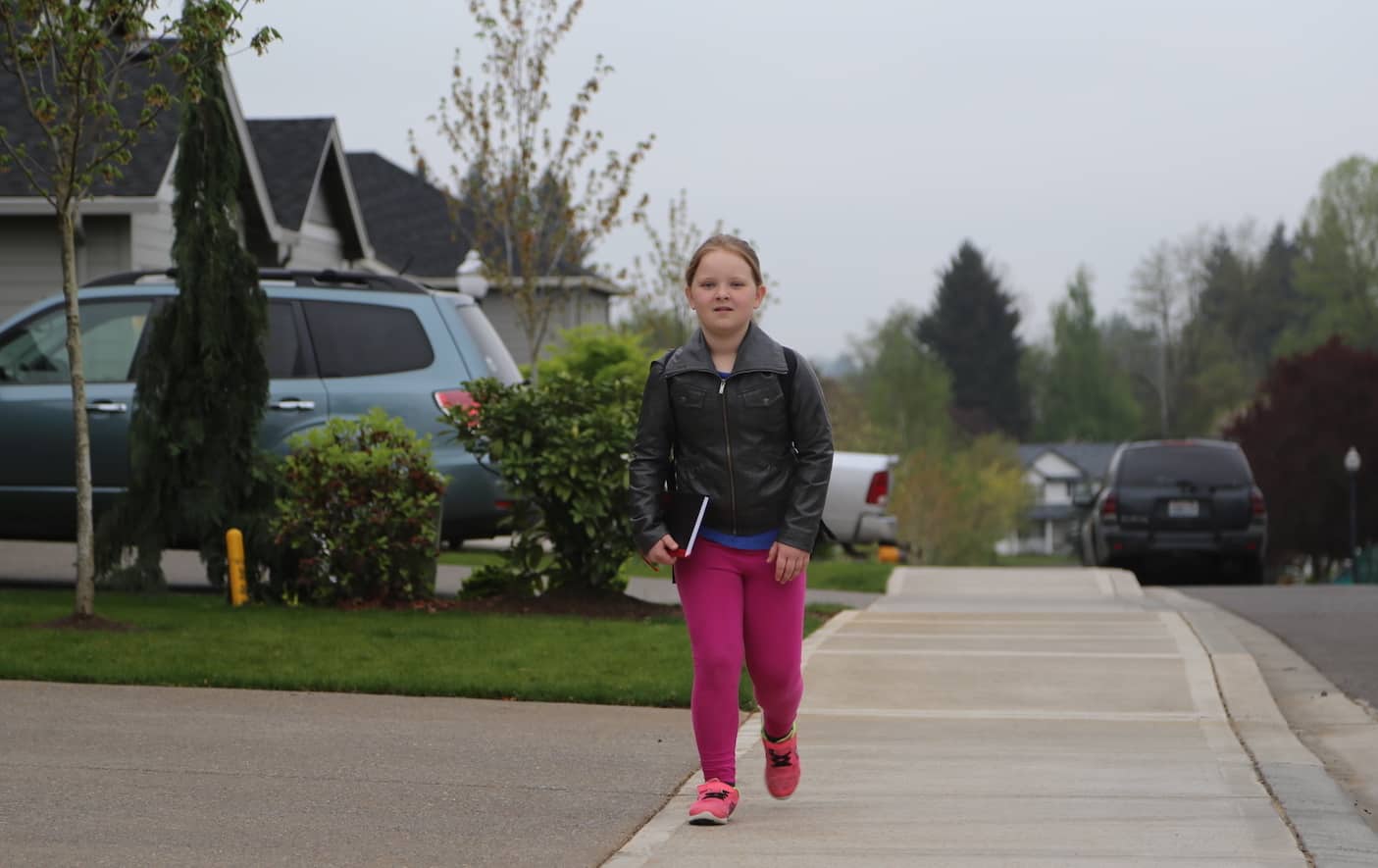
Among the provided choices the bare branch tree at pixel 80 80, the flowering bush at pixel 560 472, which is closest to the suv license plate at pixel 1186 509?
the flowering bush at pixel 560 472

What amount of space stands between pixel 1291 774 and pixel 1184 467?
1405 centimetres

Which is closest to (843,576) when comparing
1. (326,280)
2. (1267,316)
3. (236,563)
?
(326,280)

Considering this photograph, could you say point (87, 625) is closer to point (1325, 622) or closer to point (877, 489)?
point (1325, 622)

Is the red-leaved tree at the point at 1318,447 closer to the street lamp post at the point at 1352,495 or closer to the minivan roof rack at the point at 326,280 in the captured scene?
the street lamp post at the point at 1352,495

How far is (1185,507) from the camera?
64.8ft

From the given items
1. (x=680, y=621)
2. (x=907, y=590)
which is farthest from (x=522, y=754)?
(x=907, y=590)

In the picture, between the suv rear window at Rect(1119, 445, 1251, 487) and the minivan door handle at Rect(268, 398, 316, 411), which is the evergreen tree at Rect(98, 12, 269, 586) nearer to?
the minivan door handle at Rect(268, 398, 316, 411)

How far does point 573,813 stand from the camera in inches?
217

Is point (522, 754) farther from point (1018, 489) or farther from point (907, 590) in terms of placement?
point (1018, 489)

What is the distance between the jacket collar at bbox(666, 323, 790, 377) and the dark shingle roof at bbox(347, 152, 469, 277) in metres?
26.5

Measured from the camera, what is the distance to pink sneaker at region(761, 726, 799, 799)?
5.61 m

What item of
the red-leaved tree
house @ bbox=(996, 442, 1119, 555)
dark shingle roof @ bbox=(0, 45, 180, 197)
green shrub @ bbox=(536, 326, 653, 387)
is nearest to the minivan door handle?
dark shingle roof @ bbox=(0, 45, 180, 197)

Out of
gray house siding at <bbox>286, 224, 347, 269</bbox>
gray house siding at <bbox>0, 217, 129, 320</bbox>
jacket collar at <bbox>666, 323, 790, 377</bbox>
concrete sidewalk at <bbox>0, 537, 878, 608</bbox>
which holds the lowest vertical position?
concrete sidewalk at <bbox>0, 537, 878, 608</bbox>

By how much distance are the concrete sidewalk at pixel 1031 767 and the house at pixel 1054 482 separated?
4075 inches
